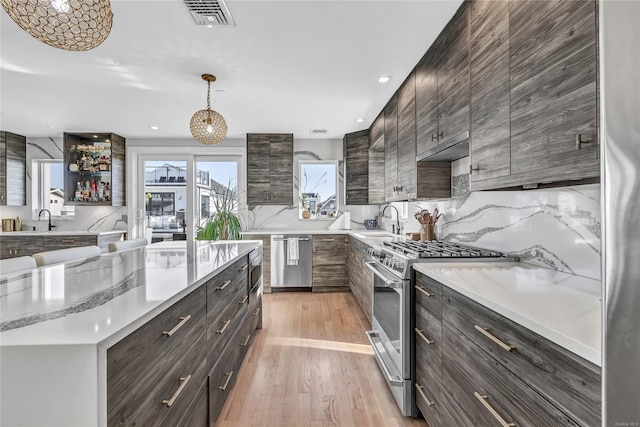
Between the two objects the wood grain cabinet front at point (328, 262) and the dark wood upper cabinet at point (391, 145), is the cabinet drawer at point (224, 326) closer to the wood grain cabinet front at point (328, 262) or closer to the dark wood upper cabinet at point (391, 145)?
the dark wood upper cabinet at point (391, 145)

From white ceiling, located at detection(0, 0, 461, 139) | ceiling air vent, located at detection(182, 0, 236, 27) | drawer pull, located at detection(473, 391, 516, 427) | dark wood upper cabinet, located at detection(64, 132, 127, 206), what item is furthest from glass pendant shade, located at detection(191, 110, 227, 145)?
dark wood upper cabinet, located at detection(64, 132, 127, 206)

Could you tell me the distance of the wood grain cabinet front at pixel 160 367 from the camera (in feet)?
2.62

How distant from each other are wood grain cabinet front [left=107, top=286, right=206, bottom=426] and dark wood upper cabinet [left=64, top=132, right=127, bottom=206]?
462cm

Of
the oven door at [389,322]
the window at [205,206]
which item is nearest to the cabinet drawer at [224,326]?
the oven door at [389,322]

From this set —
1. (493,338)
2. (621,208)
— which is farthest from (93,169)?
(621,208)

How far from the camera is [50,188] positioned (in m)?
5.23

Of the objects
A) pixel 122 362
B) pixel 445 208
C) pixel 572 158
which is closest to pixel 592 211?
pixel 572 158

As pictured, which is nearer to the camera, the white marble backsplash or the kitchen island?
the kitchen island

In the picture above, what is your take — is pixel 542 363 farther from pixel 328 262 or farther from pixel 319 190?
pixel 319 190

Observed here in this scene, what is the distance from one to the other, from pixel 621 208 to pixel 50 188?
6899mm

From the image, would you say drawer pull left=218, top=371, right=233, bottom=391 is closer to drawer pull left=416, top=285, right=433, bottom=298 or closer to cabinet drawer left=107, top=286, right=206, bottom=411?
cabinet drawer left=107, top=286, right=206, bottom=411

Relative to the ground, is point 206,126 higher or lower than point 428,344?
higher

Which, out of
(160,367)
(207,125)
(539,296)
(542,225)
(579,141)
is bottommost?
(160,367)

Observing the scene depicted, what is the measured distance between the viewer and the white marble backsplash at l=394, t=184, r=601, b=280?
135 cm
